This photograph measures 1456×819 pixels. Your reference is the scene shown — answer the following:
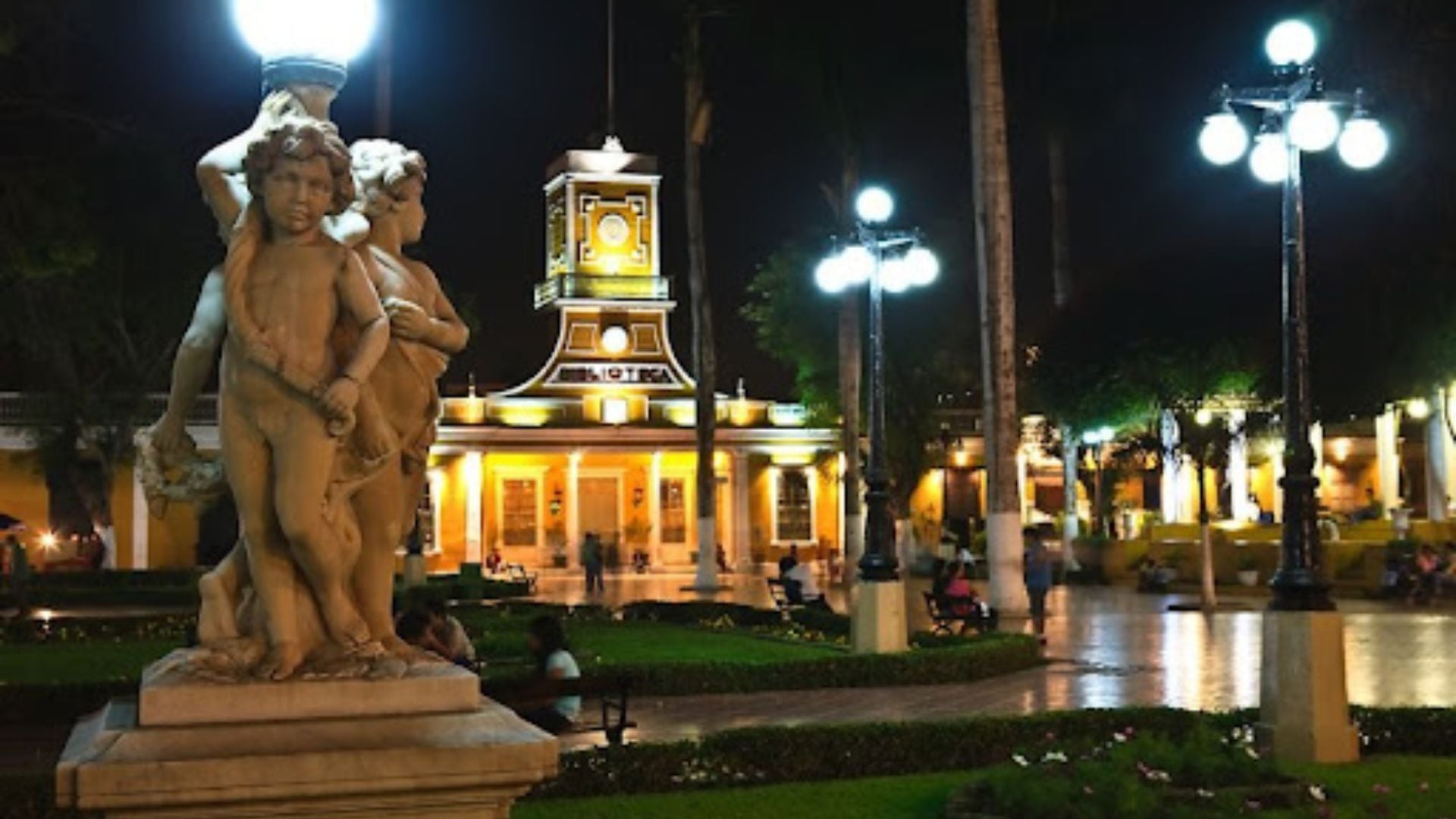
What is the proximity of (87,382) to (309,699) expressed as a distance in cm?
4075

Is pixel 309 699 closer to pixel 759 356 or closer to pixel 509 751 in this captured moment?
pixel 509 751

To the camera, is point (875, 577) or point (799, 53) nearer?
point (875, 577)

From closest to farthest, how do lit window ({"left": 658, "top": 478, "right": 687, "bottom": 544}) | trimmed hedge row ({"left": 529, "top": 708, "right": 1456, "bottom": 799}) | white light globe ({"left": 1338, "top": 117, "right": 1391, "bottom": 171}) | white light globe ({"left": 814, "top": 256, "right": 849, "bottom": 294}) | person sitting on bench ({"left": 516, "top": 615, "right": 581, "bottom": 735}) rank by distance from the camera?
trimmed hedge row ({"left": 529, "top": 708, "right": 1456, "bottom": 799}) → person sitting on bench ({"left": 516, "top": 615, "right": 581, "bottom": 735}) → white light globe ({"left": 1338, "top": 117, "right": 1391, "bottom": 171}) → white light globe ({"left": 814, "top": 256, "right": 849, "bottom": 294}) → lit window ({"left": 658, "top": 478, "right": 687, "bottom": 544})

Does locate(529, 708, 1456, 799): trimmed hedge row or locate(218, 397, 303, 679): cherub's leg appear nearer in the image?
locate(218, 397, 303, 679): cherub's leg

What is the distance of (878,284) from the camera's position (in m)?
20.1

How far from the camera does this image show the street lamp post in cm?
1909

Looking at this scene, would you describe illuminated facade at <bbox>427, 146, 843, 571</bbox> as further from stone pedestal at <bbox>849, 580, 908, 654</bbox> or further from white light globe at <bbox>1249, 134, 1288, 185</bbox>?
white light globe at <bbox>1249, 134, 1288, 185</bbox>

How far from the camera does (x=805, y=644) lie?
73.7 ft

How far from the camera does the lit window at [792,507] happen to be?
55406 millimetres

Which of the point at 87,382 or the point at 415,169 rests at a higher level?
the point at 87,382

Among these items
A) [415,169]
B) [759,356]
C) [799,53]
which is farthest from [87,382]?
[415,169]

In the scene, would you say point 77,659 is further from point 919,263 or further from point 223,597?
point 223,597

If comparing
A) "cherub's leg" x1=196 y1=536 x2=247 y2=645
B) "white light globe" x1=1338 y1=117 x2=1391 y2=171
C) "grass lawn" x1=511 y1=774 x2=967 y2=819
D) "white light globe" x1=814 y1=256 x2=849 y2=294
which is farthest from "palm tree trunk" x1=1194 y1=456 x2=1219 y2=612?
"cherub's leg" x1=196 y1=536 x2=247 y2=645

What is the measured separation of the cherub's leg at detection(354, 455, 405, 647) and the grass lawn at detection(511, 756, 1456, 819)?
15.9 ft
